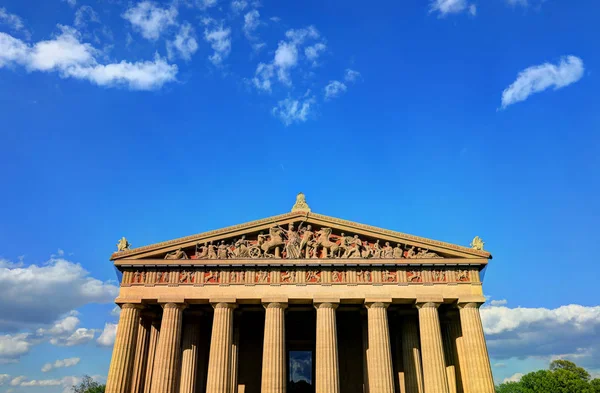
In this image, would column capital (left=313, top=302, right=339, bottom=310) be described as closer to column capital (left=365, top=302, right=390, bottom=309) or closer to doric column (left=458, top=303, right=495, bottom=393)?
column capital (left=365, top=302, right=390, bottom=309)

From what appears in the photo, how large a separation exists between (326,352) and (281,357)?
8.46 ft

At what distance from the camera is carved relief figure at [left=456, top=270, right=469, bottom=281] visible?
28984 mm

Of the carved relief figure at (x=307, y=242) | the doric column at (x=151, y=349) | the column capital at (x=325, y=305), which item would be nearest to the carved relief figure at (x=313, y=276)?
the carved relief figure at (x=307, y=242)

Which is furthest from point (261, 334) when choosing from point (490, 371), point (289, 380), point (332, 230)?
point (490, 371)

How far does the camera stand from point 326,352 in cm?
2694

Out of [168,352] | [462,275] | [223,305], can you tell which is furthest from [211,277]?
[462,275]

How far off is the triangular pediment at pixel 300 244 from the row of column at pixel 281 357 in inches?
120

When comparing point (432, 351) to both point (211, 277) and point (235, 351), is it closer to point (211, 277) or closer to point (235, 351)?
point (235, 351)

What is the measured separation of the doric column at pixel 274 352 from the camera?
2631 centimetres

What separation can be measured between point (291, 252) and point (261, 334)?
775cm

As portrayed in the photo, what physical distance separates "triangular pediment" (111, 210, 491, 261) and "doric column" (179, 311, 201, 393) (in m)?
4.59

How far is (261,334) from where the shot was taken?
109 ft

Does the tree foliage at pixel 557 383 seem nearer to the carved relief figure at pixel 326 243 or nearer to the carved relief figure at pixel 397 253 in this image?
the carved relief figure at pixel 397 253

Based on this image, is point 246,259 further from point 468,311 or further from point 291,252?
point 468,311
